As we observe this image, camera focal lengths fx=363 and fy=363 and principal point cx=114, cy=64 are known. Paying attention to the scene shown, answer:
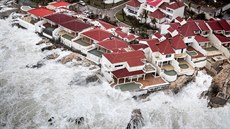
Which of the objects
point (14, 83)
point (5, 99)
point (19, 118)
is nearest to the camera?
point (19, 118)

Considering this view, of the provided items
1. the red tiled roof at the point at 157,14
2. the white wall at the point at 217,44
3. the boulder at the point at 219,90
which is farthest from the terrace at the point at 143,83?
the red tiled roof at the point at 157,14

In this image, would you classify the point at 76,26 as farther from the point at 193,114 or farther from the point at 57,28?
the point at 193,114

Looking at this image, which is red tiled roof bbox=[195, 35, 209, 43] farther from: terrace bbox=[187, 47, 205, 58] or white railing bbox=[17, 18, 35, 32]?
white railing bbox=[17, 18, 35, 32]

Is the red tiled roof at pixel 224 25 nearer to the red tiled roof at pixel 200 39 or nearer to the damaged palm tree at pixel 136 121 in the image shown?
the red tiled roof at pixel 200 39

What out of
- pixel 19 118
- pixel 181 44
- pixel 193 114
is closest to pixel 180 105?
pixel 193 114

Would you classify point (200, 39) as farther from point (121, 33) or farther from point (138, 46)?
point (121, 33)

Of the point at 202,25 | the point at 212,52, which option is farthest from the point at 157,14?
the point at 212,52
